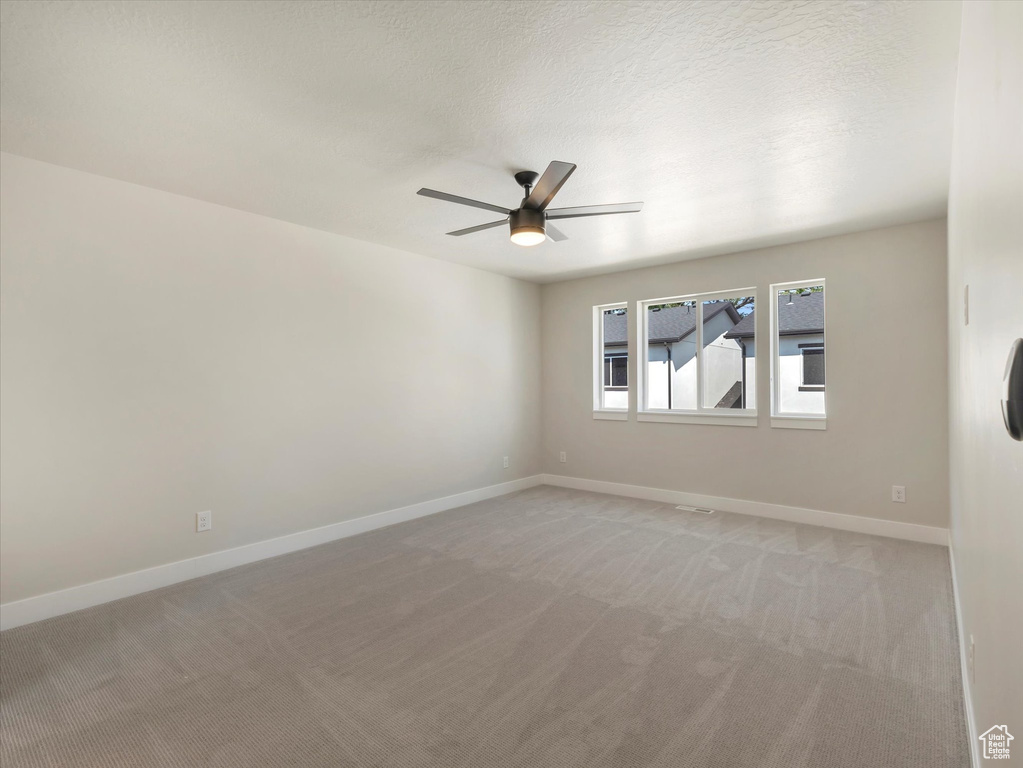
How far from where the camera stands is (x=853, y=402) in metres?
4.25

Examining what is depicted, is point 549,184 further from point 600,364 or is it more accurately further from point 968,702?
point 600,364

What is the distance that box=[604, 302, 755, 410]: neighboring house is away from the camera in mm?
5070

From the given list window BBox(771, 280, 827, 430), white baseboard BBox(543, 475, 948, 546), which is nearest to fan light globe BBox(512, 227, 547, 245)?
window BBox(771, 280, 827, 430)

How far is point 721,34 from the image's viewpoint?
184cm

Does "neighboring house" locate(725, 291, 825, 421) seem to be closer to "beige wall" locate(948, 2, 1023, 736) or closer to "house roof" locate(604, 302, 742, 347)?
"house roof" locate(604, 302, 742, 347)

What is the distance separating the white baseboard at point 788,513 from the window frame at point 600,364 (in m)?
0.82

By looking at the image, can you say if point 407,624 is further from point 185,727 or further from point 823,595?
point 823,595

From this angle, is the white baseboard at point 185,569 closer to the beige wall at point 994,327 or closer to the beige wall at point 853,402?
the beige wall at point 853,402

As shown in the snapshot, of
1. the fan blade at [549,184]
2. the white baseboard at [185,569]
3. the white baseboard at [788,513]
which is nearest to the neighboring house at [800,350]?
the white baseboard at [788,513]

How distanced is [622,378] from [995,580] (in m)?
4.78

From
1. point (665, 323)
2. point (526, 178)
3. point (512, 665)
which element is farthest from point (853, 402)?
point (512, 665)

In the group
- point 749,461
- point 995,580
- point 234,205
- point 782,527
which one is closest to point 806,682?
point 995,580

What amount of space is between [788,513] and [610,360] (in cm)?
249

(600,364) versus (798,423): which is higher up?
(600,364)
